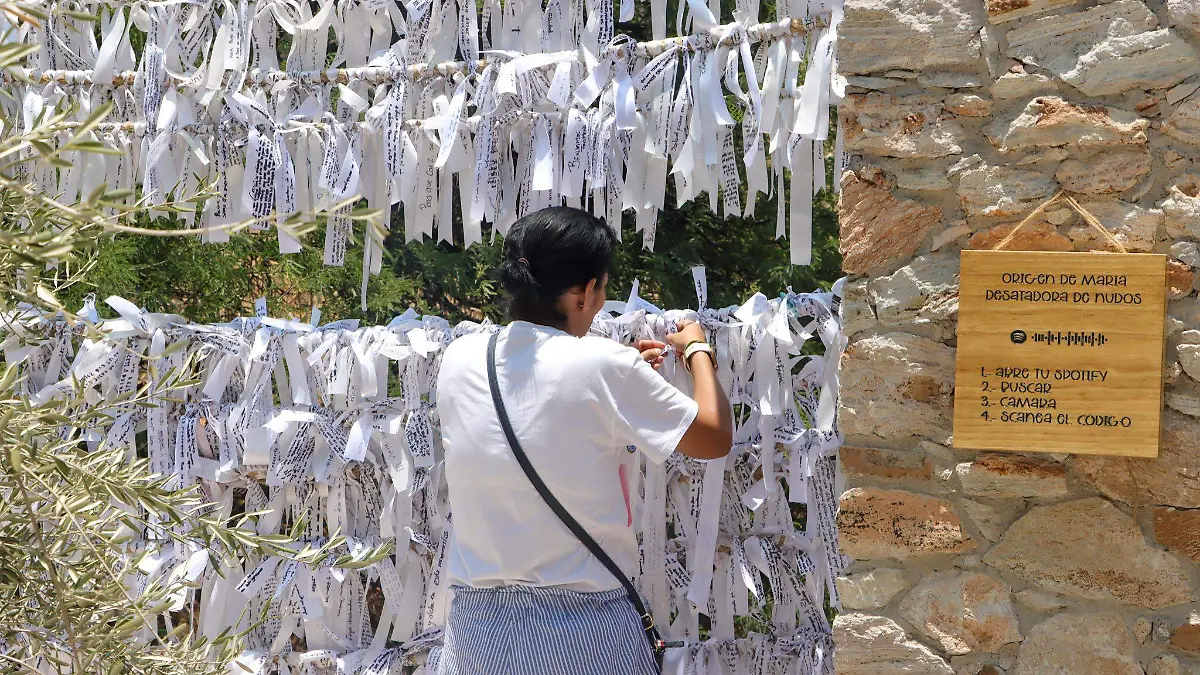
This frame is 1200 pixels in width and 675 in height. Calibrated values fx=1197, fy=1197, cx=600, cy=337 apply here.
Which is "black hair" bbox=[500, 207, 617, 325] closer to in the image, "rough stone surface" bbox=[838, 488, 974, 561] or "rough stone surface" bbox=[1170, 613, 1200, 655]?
"rough stone surface" bbox=[838, 488, 974, 561]

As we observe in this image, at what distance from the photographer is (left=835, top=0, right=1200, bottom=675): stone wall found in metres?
1.72

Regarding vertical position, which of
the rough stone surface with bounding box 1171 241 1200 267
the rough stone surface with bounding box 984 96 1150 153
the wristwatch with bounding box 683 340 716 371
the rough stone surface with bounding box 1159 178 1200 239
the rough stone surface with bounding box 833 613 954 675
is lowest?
the rough stone surface with bounding box 833 613 954 675

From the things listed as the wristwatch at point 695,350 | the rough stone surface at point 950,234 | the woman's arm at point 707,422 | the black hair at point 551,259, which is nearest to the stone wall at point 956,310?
the rough stone surface at point 950,234

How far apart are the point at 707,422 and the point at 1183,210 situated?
0.76 meters

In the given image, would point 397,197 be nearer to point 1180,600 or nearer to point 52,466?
point 52,466

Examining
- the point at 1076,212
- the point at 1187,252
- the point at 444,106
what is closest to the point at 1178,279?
the point at 1187,252

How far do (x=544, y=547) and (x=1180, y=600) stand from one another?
94 centimetres

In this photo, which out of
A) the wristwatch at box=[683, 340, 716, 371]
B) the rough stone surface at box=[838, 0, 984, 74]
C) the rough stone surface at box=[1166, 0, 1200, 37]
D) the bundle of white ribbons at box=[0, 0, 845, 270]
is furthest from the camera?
the bundle of white ribbons at box=[0, 0, 845, 270]

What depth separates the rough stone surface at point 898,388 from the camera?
183cm

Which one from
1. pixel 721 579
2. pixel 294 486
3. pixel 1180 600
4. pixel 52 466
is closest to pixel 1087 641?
pixel 1180 600

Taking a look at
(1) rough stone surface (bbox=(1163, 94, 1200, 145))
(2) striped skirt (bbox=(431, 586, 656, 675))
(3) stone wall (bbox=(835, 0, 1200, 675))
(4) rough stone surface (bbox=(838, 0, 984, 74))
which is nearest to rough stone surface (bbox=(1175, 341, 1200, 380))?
(3) stone wall (bbox=(835, 0, 1200, 675))

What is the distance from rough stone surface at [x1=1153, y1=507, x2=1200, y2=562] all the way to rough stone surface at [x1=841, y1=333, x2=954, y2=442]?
323 mm

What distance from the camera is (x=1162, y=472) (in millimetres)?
1730

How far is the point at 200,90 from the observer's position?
2.51 metres
